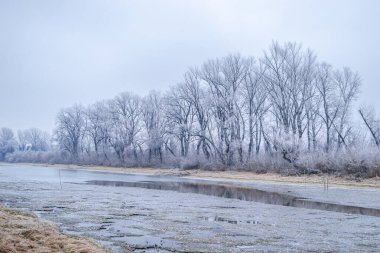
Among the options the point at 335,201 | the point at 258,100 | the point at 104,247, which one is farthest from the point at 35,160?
the point at 104,247

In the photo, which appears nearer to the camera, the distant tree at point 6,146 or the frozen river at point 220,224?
the frozen river at point 220,224

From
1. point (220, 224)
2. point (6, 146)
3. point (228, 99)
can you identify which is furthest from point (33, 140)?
point (220, 224)

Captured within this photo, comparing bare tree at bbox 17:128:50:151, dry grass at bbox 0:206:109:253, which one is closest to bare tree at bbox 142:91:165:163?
dry grass at bbox 0:206:109:253

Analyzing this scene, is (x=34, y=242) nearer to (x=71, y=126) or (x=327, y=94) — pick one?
(x=327, y=94)

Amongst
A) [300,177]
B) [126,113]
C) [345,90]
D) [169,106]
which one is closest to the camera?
[300,177]

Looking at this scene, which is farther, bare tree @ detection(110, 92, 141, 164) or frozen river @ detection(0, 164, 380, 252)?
bare tree @ detection(110, 92, 141, 164)

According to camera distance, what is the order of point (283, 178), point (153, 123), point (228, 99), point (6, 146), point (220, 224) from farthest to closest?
point (6, 146) → point (153, 123) → point (228, 99) → point (283, 178) → point (220, 224)

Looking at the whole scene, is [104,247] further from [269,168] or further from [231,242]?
[269,168]

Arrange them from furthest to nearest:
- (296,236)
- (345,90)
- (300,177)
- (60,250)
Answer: (345,90) < (300,177) < (296,236) < (60,250)

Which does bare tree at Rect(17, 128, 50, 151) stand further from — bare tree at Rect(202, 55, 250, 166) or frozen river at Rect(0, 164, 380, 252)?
frozen river at Rect(0, 164, 380, 252)

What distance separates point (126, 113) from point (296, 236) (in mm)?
83026

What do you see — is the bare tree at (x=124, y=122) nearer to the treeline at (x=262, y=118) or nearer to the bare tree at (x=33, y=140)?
the treeline at (x=262, y=118)

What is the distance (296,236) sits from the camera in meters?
13.2

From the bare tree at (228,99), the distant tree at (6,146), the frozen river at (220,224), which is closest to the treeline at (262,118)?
the bare tree at (228,99)
